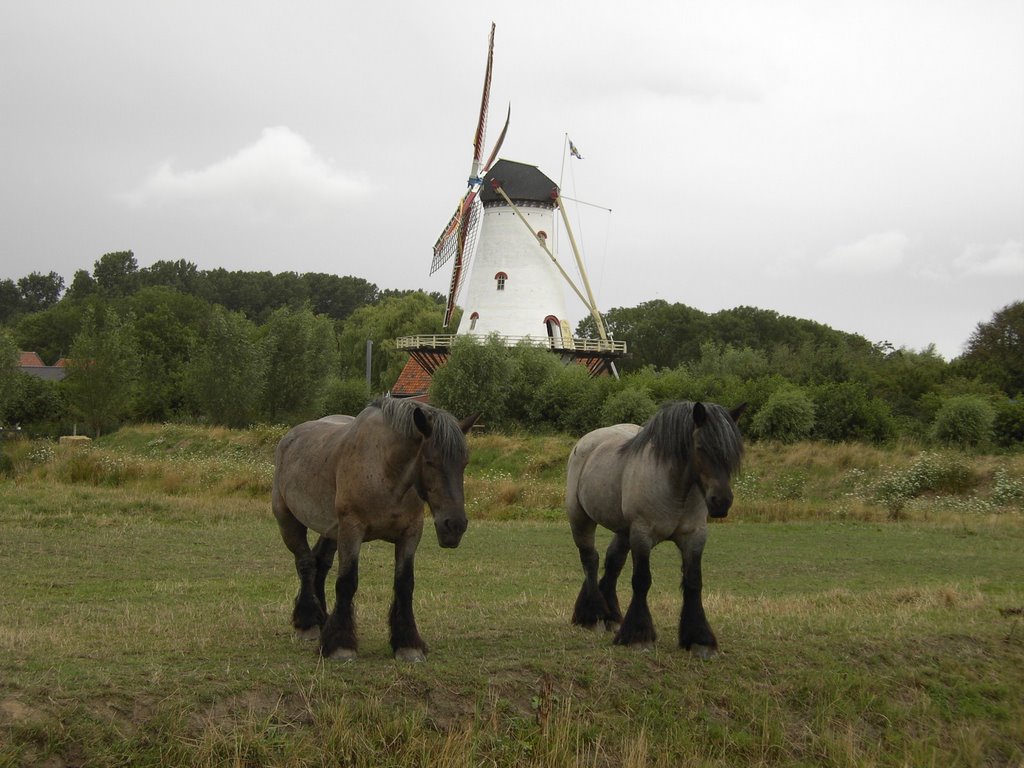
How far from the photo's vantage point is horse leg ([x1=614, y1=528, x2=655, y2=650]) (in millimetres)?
9169

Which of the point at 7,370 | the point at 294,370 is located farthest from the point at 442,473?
the point at 294,370

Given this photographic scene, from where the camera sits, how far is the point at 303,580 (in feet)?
32.3

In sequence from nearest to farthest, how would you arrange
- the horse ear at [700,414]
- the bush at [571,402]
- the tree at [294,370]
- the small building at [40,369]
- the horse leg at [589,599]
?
the horse ear at [700,414]
the horse leg at [589,599]
the bush at [571,402]
the tree at [294,370]
the small building at [40,369]

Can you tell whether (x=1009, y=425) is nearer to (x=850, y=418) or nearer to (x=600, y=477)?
(x=850, y=418)

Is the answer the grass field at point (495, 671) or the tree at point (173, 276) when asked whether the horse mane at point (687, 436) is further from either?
the tree at point (173, 276)

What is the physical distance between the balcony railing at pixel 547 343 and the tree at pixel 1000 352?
17334 millimetres

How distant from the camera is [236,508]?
25.1 m

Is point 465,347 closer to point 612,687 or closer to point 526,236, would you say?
point 526,236

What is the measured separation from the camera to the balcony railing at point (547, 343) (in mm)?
54312

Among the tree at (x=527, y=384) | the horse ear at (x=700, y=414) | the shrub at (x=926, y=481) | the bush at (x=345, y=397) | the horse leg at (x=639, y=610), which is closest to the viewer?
the horse ear at (x=700, y=414)

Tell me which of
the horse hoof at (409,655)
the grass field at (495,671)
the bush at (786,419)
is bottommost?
the grass field at (495,671)

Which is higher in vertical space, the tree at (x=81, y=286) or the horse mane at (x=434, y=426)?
the tree at (x=81, y=286)

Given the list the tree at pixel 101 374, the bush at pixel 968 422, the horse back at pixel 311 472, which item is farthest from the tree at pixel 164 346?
the horse back at pixel 311 472

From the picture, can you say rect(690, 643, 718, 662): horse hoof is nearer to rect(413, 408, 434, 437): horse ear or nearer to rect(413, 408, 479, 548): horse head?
rect(413, 408, 479, 548): horse head
